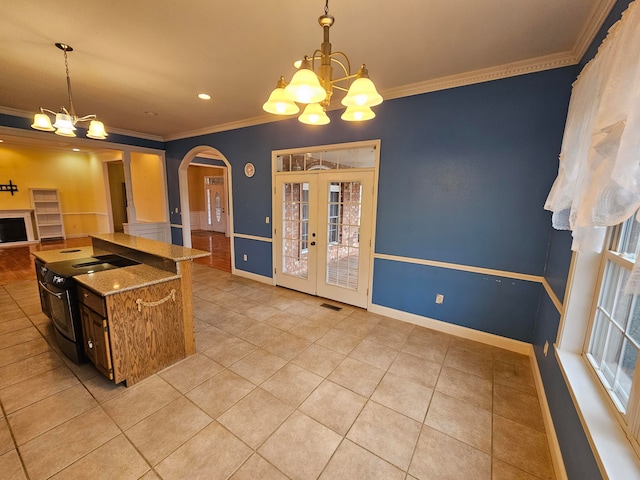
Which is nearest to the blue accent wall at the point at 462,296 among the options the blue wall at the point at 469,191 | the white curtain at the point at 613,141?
the blue wall at the point at 469,191

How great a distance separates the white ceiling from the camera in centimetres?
175

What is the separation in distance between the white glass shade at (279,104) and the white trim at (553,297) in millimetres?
2240

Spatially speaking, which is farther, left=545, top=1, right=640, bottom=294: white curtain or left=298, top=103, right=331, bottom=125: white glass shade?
left=298, top=103, right=331, bottom=125: white glass shade

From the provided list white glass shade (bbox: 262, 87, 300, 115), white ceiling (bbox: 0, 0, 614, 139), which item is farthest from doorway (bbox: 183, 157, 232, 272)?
white glass shade (bbox: 262, 87, 300, 115)

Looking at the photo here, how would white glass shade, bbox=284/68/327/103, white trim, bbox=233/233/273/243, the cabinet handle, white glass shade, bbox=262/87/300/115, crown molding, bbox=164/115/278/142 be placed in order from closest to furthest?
1. white glass shade, bbox=284/68/327/103
2. white glass shade, bbox=262/87/300/115
3. the cabinet handle
4. crown molding, bbox=164/115/278/142
5. white trim, bbox=233/233/273/243

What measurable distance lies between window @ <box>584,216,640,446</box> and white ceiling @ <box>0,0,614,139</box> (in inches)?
57.7

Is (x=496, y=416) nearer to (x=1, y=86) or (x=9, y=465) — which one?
(x=9, y=465)

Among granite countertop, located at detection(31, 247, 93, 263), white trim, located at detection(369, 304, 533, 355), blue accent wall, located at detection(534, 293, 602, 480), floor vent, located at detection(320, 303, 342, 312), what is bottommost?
floor vent, located at detection(320, 303, 342, 312)

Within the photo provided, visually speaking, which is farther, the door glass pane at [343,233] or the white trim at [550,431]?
the door glass pane at [343,233]

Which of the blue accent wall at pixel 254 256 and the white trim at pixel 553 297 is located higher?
the white trim at pixel 553 297

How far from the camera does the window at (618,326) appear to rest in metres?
1.22

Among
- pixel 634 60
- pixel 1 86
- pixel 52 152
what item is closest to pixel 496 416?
pixel 634 60

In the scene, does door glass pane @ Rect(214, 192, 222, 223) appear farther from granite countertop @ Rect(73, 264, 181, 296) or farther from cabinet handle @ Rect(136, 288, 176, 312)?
cabinet handle @ Rect(136, 288, 176, 312)

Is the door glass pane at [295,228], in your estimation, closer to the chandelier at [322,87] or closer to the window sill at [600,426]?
the chandelier at [322,87]
